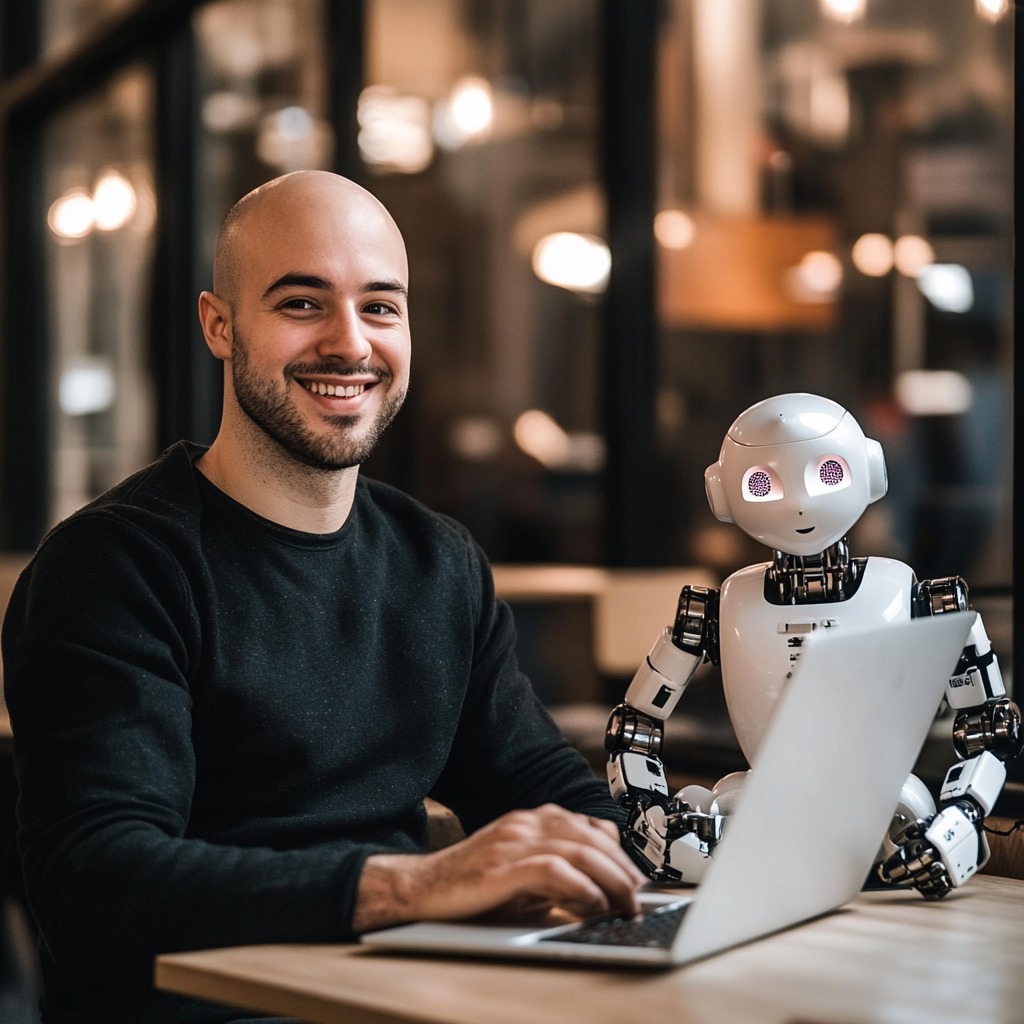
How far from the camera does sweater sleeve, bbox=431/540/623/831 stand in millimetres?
1537

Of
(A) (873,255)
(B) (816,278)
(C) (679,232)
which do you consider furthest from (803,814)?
(A) (873,255)


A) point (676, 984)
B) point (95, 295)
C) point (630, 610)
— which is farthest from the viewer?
point (95, 295)

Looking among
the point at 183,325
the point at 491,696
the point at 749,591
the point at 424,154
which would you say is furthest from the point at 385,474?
the point at 749,591

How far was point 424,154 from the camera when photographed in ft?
17.8

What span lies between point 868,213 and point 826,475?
4.81m

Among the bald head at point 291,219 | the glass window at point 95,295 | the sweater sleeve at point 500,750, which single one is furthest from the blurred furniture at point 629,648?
the glass window at point 95,295

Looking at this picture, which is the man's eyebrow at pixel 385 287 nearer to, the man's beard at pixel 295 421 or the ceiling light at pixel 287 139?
the man's beard at pixel 295 421

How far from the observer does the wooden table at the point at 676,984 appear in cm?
87

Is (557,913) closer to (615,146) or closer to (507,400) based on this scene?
(615,146)

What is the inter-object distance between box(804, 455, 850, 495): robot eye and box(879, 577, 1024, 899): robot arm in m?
0.13

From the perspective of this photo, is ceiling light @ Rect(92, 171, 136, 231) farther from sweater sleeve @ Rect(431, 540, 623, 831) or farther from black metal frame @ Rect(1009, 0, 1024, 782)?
black metal frame @ Rect(1009, 0, 1024, 782)

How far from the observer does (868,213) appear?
5.75 m

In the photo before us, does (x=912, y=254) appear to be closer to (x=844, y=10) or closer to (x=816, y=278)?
Answer: (x=816, y=278)

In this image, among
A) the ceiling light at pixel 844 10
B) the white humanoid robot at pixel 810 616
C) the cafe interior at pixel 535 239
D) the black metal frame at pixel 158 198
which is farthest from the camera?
the ceiling light at pixel 844 10
